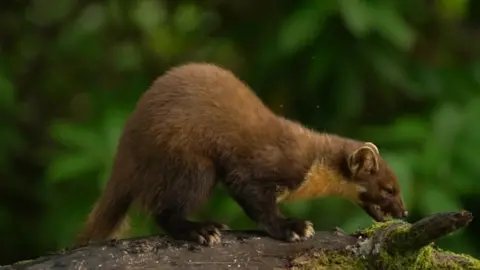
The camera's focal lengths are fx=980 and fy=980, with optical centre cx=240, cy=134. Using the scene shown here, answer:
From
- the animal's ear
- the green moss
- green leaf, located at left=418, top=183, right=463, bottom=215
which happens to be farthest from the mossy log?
green leaf, located at left=418, top=183, right=463, bottom=215

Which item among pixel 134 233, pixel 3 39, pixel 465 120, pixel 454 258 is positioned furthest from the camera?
pixel 3 39

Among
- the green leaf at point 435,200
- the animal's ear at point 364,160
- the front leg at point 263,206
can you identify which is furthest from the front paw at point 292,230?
the green leaf at point 435,200

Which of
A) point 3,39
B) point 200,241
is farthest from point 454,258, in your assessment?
point 3,39

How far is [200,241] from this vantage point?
2.96 metres

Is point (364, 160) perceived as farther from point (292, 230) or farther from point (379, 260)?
point (379, 260)

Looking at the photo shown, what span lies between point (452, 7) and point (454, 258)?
216cm

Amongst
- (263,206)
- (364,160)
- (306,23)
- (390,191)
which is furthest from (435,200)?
(263,206)

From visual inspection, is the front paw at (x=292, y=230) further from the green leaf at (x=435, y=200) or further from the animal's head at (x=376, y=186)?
the green leaf at (x=435, y=200)

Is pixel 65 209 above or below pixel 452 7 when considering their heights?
below

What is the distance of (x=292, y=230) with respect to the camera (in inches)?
124

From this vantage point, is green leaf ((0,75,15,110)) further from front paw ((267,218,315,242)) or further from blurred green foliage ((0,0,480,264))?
front paw ((267,218,315,242))

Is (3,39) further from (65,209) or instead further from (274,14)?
(274,14)

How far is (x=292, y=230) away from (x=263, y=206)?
0.22m

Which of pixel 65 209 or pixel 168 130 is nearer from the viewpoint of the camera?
pixel 168 130
